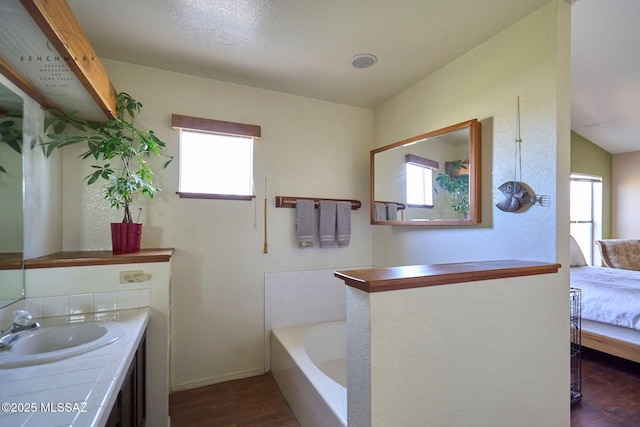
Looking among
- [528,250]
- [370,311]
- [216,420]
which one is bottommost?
[216,420]

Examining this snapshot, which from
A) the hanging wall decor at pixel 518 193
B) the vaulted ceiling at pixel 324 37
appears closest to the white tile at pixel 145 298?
the vaulted ceiling at pixel 324 37

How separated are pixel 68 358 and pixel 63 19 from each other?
52.3 inches

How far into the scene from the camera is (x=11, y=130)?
140 centimetres

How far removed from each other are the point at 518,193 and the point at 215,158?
2.21 meters

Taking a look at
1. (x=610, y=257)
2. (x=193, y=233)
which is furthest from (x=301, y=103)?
(x=610, y=257)

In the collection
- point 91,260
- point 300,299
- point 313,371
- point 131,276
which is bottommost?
point 313,371

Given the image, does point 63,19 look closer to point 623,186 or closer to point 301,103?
point 301,103

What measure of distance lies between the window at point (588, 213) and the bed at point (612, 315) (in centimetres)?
210

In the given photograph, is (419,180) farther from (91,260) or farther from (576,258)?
(576,258)

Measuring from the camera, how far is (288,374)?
2.07m

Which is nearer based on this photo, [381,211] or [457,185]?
[457,185]

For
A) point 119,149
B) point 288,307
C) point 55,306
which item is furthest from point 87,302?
point 288,307

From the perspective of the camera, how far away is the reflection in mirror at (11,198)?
1.35 meters

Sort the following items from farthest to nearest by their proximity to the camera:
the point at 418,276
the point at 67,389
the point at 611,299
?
the point at 611,299, the point at 418,276, the point at 67,389
